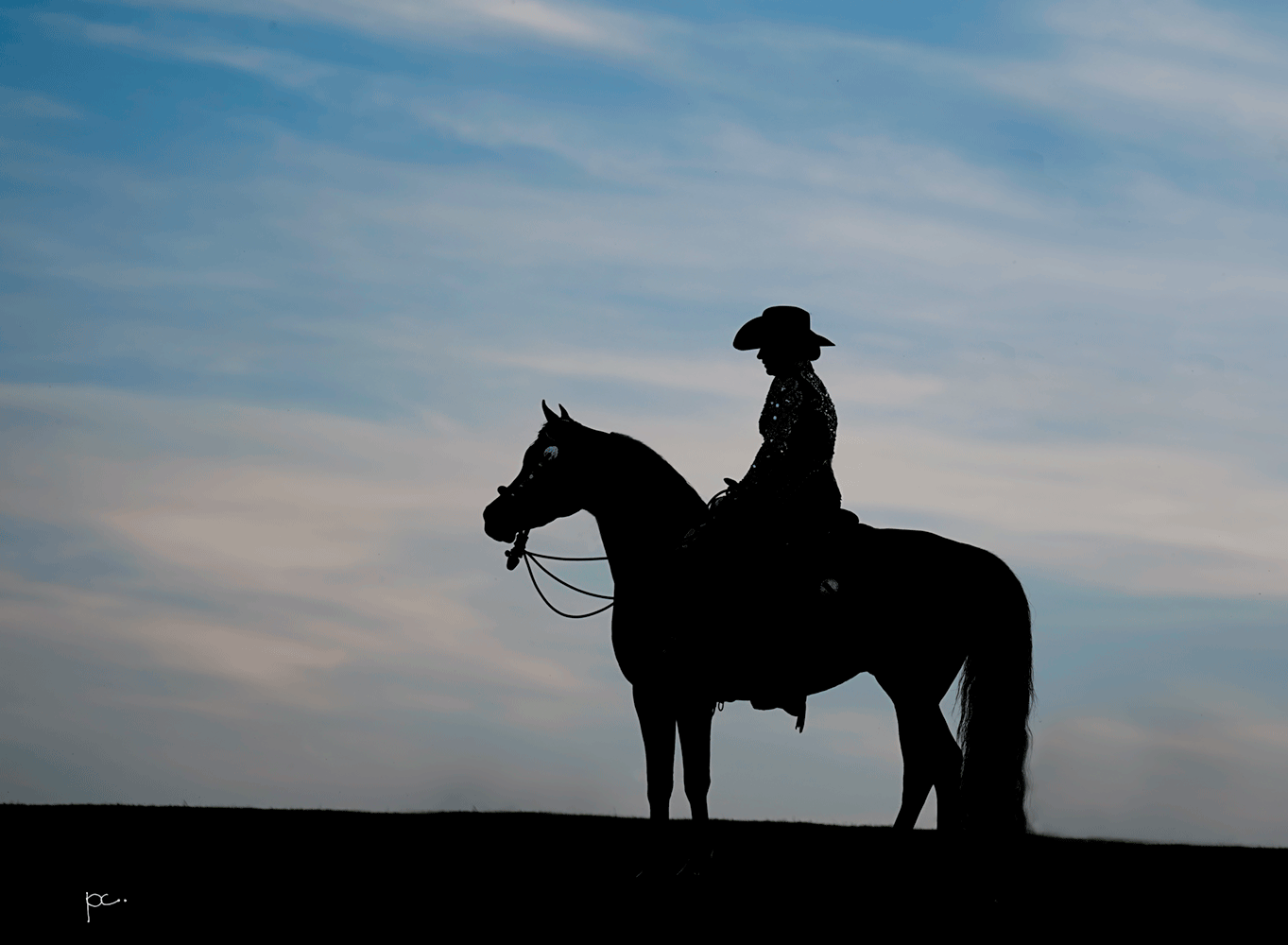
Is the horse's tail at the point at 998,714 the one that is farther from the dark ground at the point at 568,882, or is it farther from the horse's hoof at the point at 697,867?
the horse's hoof at the point at 697,867

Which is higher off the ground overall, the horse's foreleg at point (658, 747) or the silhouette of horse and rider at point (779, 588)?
the silhouette of horse and rider at point (779, 588)

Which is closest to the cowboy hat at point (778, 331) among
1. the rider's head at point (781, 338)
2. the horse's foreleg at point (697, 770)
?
the rider's head at point (781, 338)

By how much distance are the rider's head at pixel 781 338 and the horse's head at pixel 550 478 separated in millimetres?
1454

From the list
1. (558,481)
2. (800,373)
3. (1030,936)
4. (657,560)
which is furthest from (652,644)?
(1030,936)

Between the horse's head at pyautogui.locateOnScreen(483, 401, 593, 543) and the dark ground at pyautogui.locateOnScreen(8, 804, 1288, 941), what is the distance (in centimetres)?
276

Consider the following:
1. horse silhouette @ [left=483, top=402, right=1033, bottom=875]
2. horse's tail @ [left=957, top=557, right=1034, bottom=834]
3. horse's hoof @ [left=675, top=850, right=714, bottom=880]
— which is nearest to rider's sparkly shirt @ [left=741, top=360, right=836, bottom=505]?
horse silhouette @ [left=483, top=402, right=1033, bottom=875]

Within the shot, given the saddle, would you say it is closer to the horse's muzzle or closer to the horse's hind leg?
the horse's hind leg

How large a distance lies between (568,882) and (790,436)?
3.70 meters

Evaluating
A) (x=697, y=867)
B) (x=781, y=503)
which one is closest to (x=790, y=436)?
(x=781, y=503)

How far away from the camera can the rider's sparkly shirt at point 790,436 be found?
1141cm

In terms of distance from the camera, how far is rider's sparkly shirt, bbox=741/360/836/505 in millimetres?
11406

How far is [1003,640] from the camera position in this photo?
11.4 metres
